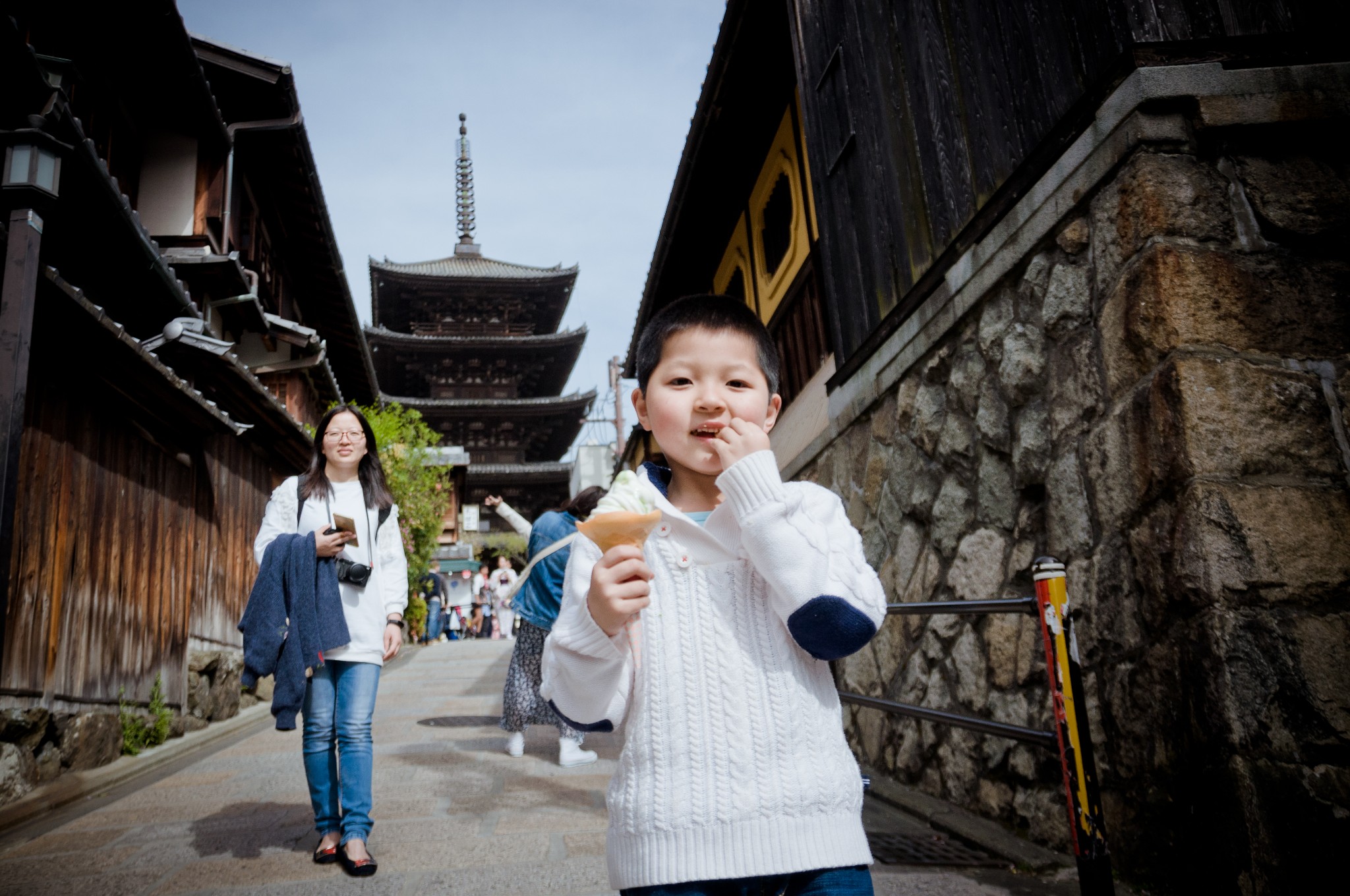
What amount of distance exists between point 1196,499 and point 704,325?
164cm

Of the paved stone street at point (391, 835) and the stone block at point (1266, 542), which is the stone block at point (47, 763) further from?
the stone block at point (1266, 542)

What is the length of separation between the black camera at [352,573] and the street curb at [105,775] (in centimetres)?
247

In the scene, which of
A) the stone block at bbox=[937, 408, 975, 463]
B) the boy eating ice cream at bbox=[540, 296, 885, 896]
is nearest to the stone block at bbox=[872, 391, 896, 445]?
the stone block at bbox=[937, 408, 975, 463]

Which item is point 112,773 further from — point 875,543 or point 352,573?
point 875,543

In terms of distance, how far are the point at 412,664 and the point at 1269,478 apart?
1259 centimetres

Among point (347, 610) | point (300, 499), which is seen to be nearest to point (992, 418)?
point (347, 610)

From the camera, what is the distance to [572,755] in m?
5.70

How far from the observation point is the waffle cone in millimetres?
1382

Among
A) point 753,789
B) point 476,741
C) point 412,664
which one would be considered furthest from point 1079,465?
point 412,664

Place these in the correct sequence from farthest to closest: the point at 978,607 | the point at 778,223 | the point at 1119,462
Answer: the point at 778,223, the point at 978,607, the point at 1119,462

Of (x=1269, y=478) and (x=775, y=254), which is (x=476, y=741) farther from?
(x=1269, y=478)

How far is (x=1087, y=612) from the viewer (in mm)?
2984

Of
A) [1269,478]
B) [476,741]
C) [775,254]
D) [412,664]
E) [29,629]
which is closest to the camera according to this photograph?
[1269,478]

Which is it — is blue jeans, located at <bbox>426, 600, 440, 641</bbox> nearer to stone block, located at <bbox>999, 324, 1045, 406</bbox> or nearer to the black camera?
the black camera
